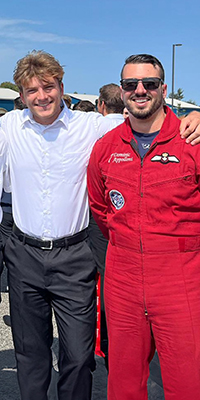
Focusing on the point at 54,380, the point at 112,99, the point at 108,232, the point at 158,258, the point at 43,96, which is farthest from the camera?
the point at 112,99

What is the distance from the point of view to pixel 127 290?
2.54m

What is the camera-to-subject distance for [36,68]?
2.65m

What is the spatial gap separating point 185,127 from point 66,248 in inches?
37.1

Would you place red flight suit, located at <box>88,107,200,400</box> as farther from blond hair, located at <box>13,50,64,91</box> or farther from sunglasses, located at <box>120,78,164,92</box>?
blond hair, located at <box>13,50,64,91</box>

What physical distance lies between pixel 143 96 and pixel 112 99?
1775 mm

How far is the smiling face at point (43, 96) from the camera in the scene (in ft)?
8.72

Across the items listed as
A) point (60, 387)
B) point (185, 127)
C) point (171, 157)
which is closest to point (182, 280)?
point (171, 157)

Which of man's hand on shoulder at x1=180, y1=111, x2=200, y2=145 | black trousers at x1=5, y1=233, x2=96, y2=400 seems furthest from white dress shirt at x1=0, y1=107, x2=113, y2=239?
man's hand on shoulder at x1=180, y1=111, x2=200, y2=145

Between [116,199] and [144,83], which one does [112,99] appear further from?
[116,199]

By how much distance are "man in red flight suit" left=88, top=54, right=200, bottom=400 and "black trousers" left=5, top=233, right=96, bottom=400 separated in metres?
0.20

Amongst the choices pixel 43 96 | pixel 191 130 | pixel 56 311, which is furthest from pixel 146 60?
pixel 56 311

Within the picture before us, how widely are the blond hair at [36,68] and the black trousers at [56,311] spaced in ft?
3.06

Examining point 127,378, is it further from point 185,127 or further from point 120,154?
point 185,127

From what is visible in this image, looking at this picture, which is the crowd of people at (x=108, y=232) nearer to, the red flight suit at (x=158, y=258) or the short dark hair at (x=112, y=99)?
the red flight suit at (x=158, y=258)
